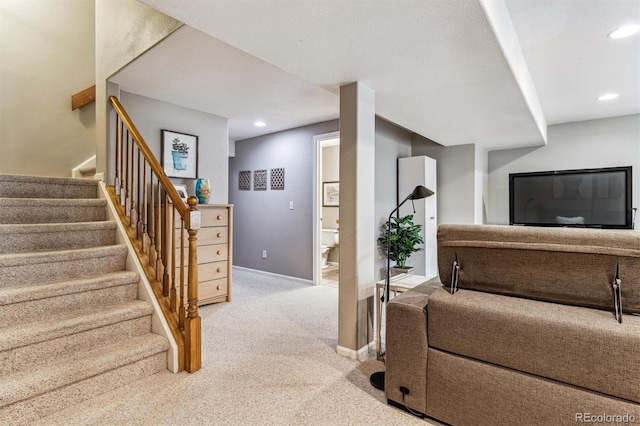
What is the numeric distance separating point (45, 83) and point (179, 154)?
170 centimetres

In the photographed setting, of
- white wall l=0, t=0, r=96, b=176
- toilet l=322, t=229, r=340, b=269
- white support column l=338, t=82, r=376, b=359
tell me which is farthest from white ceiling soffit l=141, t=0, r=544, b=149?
toilet l=322, t=229, r=340, b=269

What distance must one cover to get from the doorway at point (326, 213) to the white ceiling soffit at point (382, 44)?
1817mm

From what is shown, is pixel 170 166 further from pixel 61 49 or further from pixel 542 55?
pixel 542 55

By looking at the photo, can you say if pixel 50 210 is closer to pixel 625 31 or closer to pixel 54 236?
pixel 54 236

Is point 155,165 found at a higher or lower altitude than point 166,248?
higher

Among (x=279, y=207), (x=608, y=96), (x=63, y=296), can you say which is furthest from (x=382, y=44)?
(x=279, y=207)

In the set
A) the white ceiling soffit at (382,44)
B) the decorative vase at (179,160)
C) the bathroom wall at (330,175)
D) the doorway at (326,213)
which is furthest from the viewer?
the bathroom wall at (330,175)

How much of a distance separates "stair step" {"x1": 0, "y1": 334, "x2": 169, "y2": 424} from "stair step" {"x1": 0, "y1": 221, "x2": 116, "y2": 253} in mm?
832

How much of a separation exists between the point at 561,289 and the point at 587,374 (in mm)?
331

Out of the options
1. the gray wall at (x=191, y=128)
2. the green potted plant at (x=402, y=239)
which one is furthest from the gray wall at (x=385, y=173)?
the gray wall at (x=191, y=128)

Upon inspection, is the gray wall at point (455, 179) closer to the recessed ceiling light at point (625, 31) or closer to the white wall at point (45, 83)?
the recessed ceiling light at point (625, 31)

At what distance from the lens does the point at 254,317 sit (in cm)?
312

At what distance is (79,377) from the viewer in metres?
1.71

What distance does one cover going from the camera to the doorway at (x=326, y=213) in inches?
177
